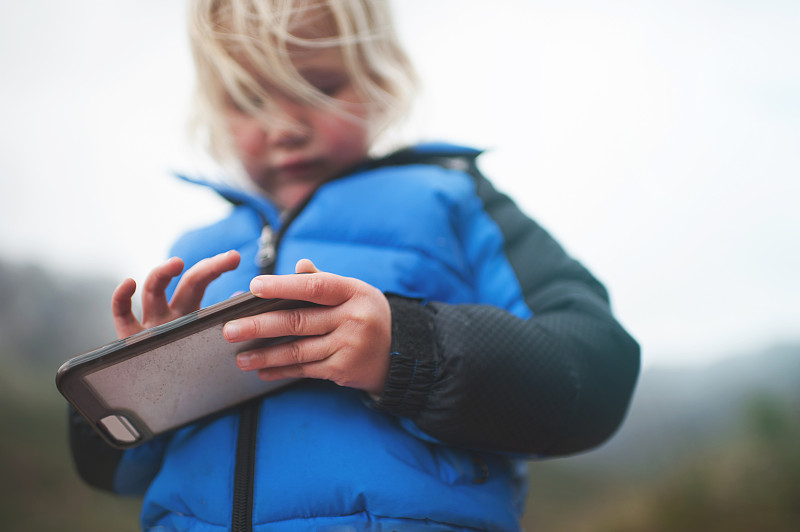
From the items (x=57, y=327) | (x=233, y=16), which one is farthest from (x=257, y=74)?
(x=57, y=327)

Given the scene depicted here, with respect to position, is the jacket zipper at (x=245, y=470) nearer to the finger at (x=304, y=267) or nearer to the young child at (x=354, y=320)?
the young child at (x=354, y=320)

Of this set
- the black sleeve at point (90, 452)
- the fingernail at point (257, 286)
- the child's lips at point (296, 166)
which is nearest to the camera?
the fingernail at point (257, 286)

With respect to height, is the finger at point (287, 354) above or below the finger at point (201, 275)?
below

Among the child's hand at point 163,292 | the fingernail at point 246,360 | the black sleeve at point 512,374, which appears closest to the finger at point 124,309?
the child's hand at point 163,292

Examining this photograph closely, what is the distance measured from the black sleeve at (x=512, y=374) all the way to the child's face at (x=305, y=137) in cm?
28

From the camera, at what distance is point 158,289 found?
0.47 m

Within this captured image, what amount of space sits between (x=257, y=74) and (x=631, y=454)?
1.07m

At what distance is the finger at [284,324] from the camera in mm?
394

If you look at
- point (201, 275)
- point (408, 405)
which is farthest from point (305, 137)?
→ point (408, 405)

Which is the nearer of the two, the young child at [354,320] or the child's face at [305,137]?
the young child at [354,320]

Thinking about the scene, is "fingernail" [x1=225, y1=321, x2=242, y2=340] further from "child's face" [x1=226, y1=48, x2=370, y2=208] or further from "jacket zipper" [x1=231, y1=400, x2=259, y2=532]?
"child's face" [x1=226, y1=48, x2=370, y2=208]

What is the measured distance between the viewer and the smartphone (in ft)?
1.30

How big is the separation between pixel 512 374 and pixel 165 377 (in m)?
0.30

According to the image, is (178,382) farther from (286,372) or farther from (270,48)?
(270,48)
